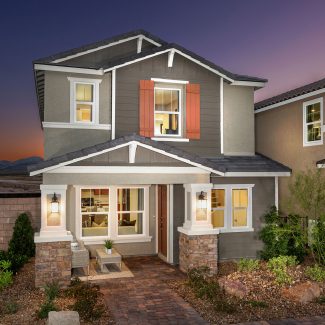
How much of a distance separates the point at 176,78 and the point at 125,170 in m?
4.37

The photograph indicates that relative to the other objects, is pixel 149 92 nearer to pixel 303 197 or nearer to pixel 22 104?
pixel 303 197

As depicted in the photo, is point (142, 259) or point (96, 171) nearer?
point (96, 171)

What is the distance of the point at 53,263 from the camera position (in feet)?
30.7

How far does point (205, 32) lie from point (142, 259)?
771 inches

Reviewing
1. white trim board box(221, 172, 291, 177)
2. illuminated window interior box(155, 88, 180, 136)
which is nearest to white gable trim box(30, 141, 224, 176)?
white trim board box(221, 172, 291, 177)

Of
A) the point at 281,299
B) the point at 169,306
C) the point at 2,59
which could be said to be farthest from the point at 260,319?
the point at 2,59

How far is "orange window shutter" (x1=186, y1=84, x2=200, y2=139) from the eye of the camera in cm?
1257

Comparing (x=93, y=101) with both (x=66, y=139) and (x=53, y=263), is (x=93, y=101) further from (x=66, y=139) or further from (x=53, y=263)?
(x=53, y=263)

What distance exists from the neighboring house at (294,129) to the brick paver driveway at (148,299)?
620 cm

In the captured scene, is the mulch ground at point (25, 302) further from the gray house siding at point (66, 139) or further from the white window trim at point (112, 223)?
the gray house siding at point (66, 139)

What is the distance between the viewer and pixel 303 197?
10844 millimetres

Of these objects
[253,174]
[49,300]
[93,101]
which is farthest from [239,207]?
[49,300]

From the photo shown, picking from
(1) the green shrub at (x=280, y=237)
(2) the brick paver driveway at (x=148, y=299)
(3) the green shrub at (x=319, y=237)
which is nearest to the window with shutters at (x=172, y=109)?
(1) the green shrub at (x=280, y=237)

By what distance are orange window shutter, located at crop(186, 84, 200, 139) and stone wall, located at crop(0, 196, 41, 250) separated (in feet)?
19.1
